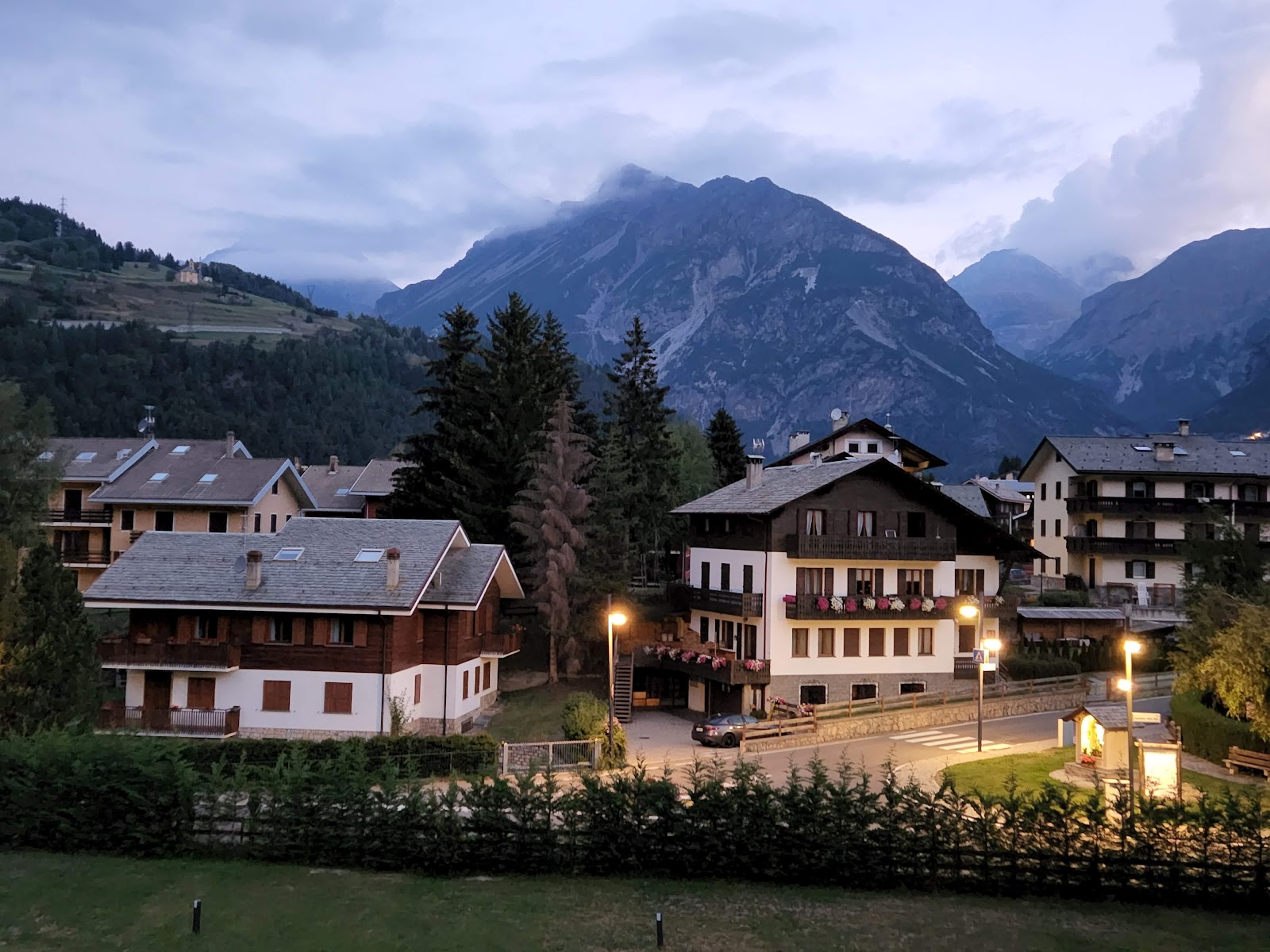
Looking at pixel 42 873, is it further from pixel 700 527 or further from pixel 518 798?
pixel 700 527

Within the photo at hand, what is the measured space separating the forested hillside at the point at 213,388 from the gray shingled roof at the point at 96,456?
74912mm

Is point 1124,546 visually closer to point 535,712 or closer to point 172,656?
point 535,712

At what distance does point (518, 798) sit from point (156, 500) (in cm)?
4861

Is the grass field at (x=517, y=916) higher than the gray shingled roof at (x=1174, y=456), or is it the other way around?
the gray shingled roof at (x=1174, y=456)

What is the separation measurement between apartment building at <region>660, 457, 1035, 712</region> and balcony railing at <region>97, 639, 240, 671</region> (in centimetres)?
1848

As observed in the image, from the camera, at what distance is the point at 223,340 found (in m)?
185

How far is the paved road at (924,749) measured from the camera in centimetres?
3362

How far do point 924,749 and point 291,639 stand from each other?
956 inches

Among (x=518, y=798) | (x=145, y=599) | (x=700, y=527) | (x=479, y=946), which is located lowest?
(x=479, y=946)

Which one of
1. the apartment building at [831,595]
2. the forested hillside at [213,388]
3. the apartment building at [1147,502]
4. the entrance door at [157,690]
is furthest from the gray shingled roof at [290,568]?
the forested hillside at [213,388]

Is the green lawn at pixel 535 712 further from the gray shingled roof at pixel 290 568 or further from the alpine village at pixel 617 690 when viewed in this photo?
the gray shingled roof at pixel 290 568

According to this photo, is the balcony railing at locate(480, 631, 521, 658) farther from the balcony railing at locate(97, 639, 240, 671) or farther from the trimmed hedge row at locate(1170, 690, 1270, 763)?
the trimmed hedge row at locate(1170, 690, 1270, 763)

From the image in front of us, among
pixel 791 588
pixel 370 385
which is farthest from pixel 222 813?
pixel 370 385

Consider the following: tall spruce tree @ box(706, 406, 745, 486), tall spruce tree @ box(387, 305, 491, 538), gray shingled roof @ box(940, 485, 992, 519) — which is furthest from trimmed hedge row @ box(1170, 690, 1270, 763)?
tall spruce tree @ box(706, 406, 745, 486)
